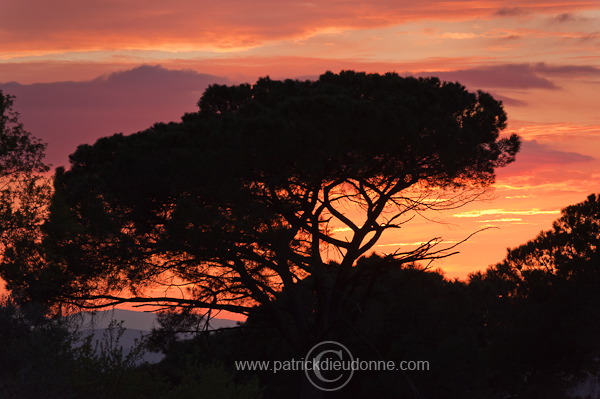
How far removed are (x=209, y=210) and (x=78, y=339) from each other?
5424 millimetres

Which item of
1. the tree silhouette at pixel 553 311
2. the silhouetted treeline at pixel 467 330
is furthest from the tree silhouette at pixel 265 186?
the tree silhouette at pixel 553 311

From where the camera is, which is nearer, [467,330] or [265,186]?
[265,186]

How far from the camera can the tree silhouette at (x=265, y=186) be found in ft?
67.9

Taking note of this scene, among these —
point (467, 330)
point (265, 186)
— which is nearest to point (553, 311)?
point (467, 330)

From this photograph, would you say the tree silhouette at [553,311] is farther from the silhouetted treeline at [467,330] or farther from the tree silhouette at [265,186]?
the tree silhouette at [265,186]

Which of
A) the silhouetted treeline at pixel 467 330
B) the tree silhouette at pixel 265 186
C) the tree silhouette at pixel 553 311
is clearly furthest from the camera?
the tree silhouette at pixel 553 311

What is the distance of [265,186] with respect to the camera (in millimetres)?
21812

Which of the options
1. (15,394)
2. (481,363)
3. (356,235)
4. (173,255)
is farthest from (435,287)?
(15,394)

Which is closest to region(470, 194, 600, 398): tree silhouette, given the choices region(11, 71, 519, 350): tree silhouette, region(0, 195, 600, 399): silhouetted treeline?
region(0, 195, 600, 399): silhouetted treeline

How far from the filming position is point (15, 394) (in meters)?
13.8

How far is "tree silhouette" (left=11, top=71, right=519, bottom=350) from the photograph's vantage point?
20.7 meters

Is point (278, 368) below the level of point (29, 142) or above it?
below

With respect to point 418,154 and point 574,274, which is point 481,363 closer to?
point 574,274

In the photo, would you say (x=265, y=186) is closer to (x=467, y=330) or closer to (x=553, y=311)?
(x=467, y=330)
